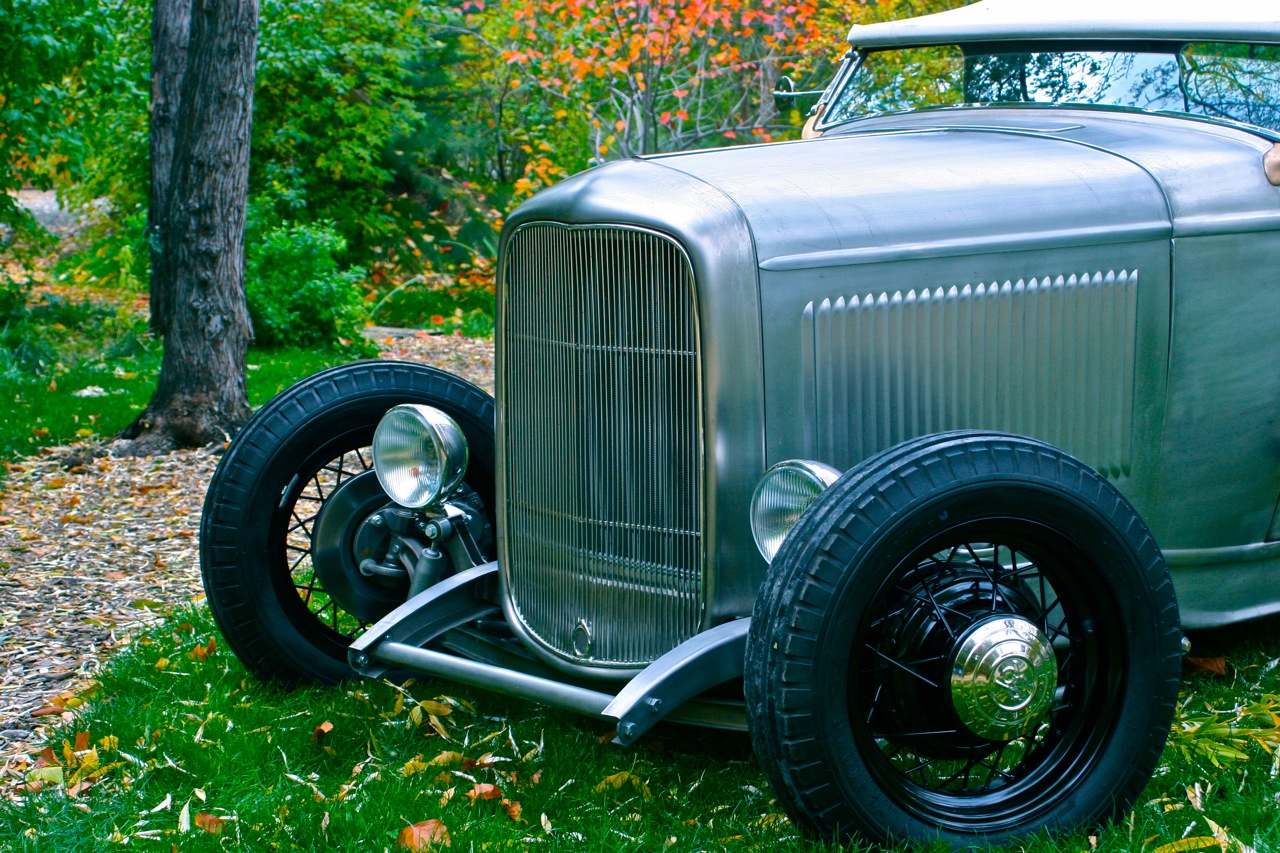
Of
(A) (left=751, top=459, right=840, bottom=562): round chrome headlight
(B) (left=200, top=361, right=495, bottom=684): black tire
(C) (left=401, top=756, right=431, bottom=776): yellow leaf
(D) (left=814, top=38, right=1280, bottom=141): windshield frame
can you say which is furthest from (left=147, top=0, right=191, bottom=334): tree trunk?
(A) (left=751, top=459, right=840, bottom=562): round chrome headlight

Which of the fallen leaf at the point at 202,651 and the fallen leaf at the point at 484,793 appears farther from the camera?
the fallen leaf at the point at 202,651

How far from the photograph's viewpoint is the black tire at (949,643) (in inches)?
97.5

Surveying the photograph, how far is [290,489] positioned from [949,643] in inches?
76.9

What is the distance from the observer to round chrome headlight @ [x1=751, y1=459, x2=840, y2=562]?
2693 millimetres

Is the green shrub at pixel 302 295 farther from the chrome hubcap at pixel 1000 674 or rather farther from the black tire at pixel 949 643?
the chrome hubcap at pixel 1000 674

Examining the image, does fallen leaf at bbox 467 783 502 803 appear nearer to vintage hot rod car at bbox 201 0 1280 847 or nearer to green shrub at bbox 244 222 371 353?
vintage hot rod car at bbox 201 0 1280 847

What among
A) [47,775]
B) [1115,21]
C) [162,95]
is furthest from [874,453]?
[162,95]

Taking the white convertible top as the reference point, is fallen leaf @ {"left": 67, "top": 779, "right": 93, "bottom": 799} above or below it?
below

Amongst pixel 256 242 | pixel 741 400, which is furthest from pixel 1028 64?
pixel 256 242

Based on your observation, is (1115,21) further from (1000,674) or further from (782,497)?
(1000,674)

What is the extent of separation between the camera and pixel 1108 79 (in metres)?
3.73

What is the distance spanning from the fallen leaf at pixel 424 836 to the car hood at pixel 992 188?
1.45 m

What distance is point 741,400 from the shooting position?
9.17 feet

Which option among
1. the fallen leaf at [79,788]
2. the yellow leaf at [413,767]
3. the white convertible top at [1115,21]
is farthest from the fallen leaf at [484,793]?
the white convertible top at [1115,21]
